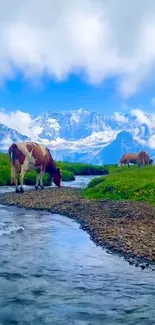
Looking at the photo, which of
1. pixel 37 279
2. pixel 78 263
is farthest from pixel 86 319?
pixel 78 263

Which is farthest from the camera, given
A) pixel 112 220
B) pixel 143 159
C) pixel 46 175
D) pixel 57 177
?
pixel 143 159

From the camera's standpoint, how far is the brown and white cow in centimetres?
4069

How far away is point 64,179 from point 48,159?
22.1 meters

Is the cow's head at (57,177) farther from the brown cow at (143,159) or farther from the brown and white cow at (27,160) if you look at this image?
the brown cow at (143,159)

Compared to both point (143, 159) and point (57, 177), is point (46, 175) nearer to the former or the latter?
point (57, 177)

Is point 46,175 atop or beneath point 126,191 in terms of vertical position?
atop

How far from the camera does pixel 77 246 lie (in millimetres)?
18484

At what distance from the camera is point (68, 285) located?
41.7ft

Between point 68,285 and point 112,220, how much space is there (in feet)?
38.0

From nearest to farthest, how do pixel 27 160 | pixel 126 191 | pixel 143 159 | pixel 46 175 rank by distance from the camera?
pixel 126 191
pixel 27 160
pixel 46 175
pixel 143 159

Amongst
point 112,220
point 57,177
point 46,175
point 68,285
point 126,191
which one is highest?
point 46,175

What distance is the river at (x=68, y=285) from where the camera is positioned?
10.4 m

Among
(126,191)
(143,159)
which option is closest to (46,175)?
(143,159)

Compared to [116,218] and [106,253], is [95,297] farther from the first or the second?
[116,218]
